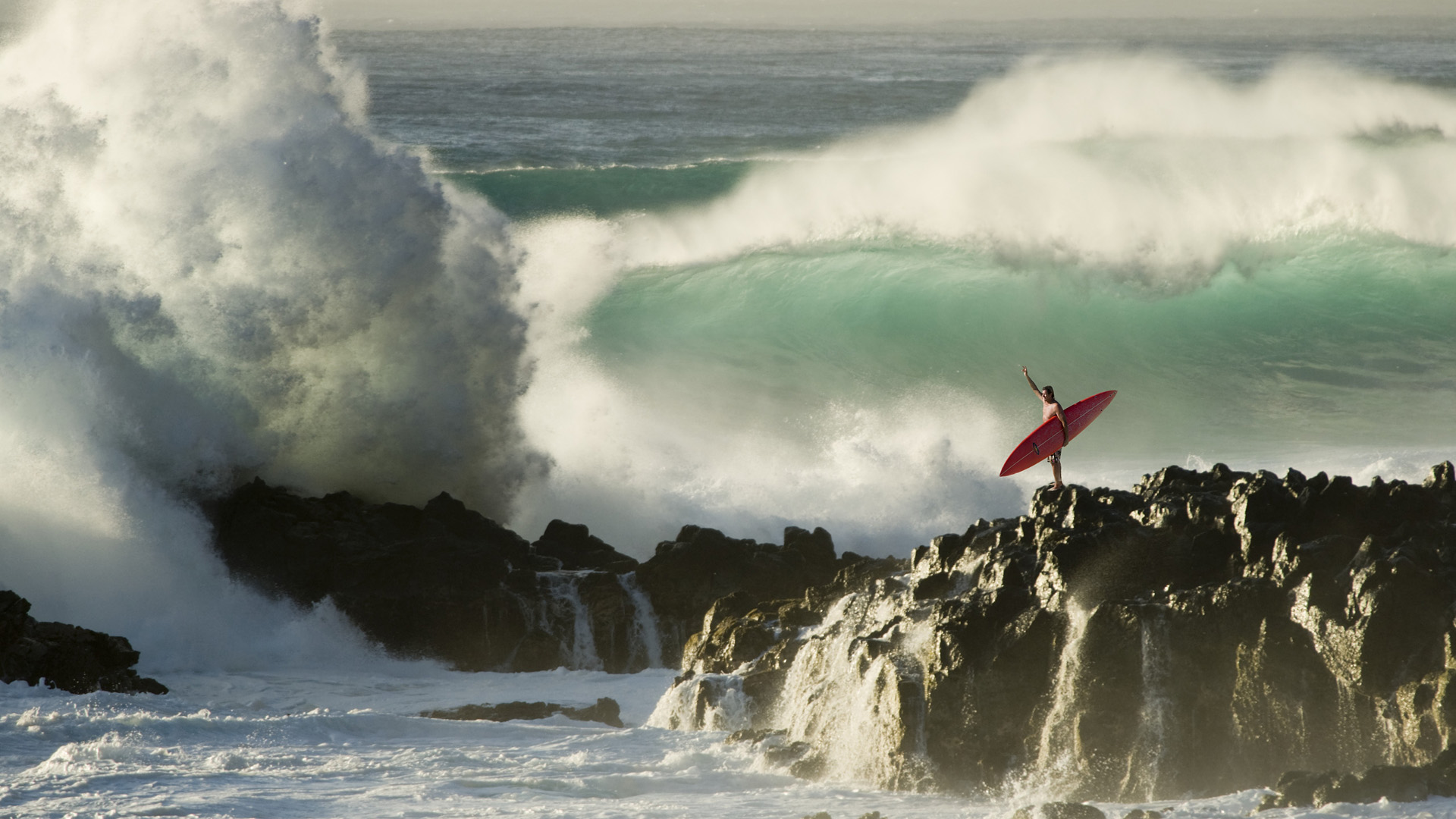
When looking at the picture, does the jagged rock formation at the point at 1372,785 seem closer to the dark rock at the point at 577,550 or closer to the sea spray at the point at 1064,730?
the sea spray at the point at 1064,730

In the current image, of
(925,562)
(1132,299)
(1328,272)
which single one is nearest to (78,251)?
(925,562)

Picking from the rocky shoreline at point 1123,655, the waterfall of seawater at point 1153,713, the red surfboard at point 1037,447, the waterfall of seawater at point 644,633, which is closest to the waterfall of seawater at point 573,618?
the waterfall of seawater at point 644,633

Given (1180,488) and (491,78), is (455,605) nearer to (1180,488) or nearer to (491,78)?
(1180,488)

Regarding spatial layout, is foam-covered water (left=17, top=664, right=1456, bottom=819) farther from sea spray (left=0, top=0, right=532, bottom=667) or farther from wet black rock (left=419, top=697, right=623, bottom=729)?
sea spray (left=0, top=0, right=532, bottom=667)

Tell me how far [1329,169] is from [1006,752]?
19358 mm

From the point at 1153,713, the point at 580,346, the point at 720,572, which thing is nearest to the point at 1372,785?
the point at 1153,713

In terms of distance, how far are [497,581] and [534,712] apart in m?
1.99

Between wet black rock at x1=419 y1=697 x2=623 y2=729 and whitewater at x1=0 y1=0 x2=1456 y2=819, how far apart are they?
0.77 ft

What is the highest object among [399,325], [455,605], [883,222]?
[883,222]

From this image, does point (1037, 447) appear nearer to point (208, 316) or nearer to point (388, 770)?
point (388, 770)

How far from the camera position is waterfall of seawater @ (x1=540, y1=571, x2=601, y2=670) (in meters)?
11.1

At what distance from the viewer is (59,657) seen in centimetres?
980

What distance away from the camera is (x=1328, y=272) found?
22.1 m

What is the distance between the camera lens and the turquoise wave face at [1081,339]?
60.5ft
